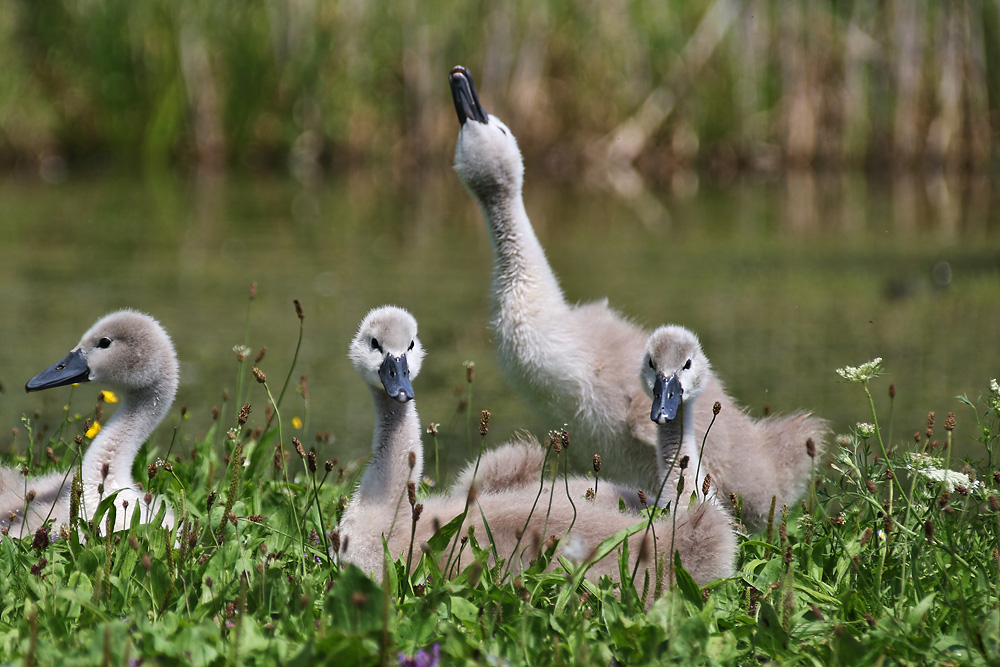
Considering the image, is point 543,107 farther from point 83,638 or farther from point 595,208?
point 83,638

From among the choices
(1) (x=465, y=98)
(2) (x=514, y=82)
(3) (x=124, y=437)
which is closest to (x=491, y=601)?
(3) (x=124, y=437)

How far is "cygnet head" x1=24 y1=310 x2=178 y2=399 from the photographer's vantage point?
12.0ft

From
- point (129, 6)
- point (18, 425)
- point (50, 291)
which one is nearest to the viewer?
point (18, 425)

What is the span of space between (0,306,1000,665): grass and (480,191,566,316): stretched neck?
3.94 feet

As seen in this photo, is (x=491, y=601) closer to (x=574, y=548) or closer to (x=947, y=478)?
(x=574, y=548)

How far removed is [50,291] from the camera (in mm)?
8023

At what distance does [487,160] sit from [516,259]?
379 mm

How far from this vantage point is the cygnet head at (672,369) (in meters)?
3.41

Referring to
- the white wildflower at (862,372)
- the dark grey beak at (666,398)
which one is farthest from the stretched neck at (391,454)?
the white wildflower at (862,372)

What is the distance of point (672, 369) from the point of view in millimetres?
3484

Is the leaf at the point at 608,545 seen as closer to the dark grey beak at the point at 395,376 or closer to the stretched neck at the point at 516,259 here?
the dark grey beak at the point at 395,376

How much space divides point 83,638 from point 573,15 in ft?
46.9

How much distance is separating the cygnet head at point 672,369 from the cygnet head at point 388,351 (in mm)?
699

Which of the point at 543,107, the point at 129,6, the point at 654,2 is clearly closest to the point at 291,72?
the point at 129,6
